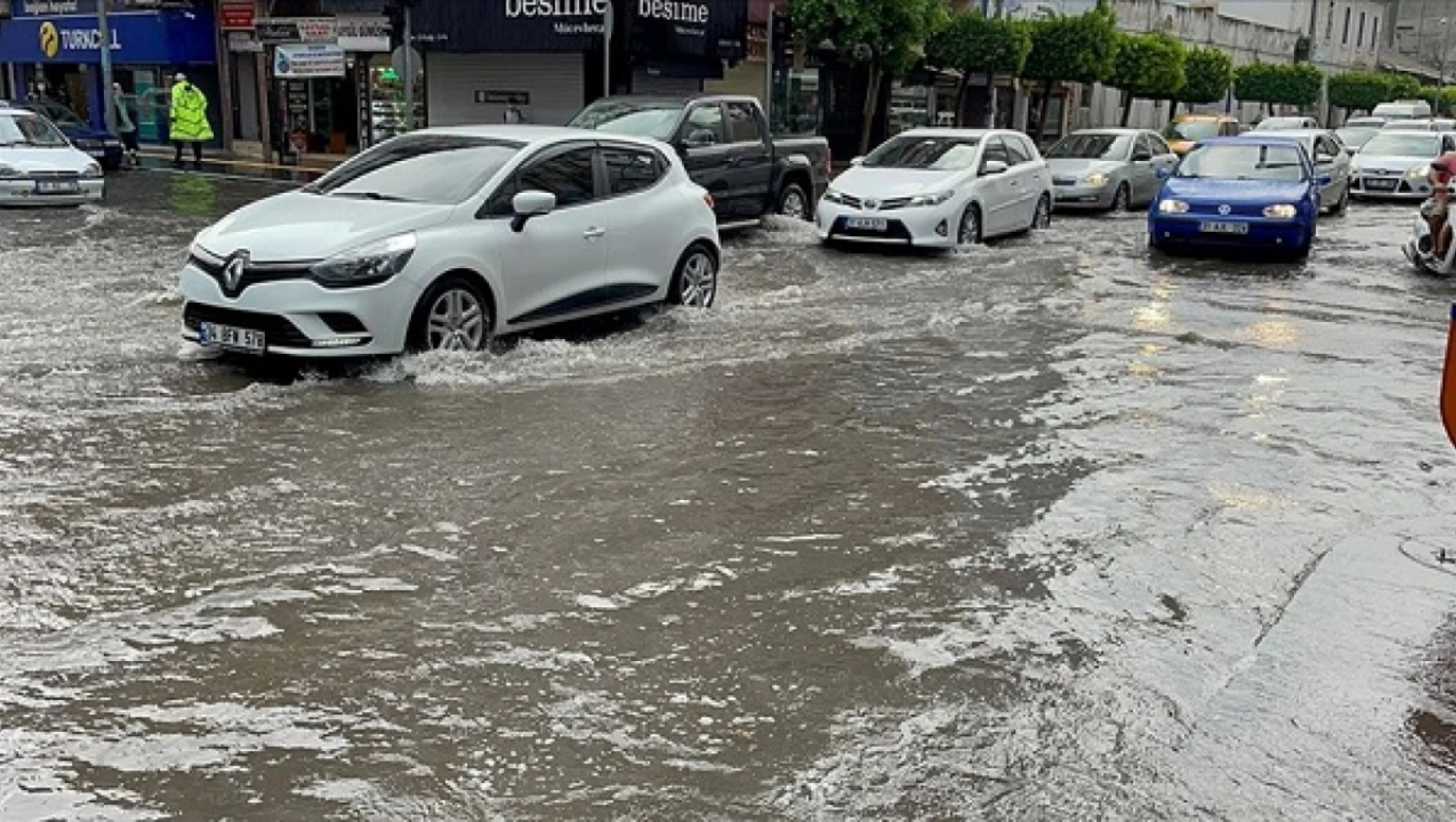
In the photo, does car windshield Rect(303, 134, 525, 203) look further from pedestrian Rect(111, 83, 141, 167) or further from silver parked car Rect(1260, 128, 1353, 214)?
pedestrian Rect(111, 83, 141, 167)

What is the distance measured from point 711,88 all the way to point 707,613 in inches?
923

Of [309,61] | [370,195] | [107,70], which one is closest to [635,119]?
[370,195]

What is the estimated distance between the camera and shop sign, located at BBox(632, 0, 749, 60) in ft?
76.2

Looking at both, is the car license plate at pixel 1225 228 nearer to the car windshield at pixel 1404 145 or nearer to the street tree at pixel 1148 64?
the car windshield at pixel 1404 145

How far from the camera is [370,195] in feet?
30.2

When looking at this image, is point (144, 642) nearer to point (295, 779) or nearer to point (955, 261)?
point (295, 779)

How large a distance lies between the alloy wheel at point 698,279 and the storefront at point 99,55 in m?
23.0

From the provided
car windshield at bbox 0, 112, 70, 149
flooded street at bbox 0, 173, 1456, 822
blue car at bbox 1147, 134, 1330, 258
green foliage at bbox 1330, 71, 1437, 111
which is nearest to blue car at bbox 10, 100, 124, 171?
car windshield at bbox 0, 112, 70, 149

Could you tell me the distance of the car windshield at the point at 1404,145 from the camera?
26.8 meters

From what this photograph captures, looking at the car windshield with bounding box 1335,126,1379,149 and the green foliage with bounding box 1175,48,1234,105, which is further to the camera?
the green foliage with bounding box 1175,48,1234,105

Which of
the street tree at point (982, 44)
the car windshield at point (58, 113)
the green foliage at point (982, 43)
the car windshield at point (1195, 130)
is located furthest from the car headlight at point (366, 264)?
the car windshield at point (1195, 130)

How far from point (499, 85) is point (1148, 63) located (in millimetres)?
Result: 17902

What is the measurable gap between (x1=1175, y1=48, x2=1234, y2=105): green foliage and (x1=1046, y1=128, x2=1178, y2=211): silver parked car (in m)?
17.3

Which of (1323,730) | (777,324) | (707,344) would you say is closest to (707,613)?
(1323,730)
